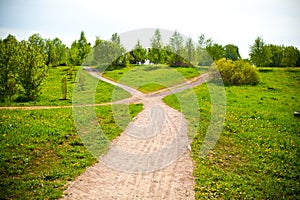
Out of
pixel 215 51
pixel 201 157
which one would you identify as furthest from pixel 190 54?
pixel 201 157

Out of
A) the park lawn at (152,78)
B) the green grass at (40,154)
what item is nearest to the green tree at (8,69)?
the green grass at (40,154)

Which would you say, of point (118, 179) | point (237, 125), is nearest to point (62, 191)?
point (118, 179)

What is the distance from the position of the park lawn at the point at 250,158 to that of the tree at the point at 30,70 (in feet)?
53.6

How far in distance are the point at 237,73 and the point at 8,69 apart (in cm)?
3688

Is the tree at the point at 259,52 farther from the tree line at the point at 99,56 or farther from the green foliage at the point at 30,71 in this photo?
the green foliage at the point at 30,71

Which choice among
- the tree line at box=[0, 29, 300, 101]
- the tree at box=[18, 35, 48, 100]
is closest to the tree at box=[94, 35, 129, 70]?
the tree line at box=[0, 29, 300, 101]

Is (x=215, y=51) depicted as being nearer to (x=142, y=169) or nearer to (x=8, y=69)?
(x=8, y=69)

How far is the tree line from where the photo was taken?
2775 cm

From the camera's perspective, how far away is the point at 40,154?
1256 cm

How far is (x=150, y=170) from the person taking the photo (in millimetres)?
11539

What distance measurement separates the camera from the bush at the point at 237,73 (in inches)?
1818

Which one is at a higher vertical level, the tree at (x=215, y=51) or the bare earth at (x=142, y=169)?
the tree at (x=215, y=51)

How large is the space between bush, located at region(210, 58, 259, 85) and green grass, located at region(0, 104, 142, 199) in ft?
108

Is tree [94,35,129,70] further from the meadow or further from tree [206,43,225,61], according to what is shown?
the meadow
